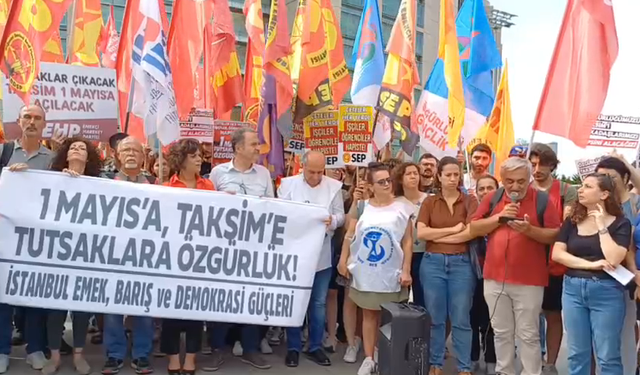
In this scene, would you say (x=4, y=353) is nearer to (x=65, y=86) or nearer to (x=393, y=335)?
(x=65, y=86)

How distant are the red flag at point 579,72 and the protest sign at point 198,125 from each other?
11.9ft

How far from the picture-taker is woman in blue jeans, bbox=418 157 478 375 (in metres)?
4.73

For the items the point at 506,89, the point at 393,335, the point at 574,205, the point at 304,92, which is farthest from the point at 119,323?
the point at 506,89

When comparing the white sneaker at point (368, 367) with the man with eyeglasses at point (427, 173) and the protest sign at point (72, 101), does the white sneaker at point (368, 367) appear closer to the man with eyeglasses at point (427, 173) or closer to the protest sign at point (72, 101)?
the man with eyeglasses at point (427, 173)

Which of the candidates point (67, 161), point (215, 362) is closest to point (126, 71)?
point (67, 161)

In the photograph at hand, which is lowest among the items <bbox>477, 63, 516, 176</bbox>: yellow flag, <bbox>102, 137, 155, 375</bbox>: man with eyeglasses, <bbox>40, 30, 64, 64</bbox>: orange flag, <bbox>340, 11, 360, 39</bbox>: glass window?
<bbox>102, 137, 155, 375</bbox>: man with eyeglasses

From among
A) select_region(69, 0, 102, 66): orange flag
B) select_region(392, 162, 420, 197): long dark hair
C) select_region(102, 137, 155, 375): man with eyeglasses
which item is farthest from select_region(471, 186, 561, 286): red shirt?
select_region(69, 0, 102, 66): orange flag

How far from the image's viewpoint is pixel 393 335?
11.1 feet

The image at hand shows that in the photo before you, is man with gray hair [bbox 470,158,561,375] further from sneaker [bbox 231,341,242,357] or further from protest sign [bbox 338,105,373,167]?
sneaker [bbox 231,341,242,357]

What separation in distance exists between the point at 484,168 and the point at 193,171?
2.96 meters

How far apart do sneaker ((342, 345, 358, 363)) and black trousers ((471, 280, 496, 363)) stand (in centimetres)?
109

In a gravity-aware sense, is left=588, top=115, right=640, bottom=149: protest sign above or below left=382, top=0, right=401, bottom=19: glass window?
below

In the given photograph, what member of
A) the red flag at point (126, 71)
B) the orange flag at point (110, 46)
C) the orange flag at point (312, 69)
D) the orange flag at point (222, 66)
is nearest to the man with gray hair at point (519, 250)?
the orange flag at point (312, 69)

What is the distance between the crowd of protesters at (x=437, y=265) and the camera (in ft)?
13.4
